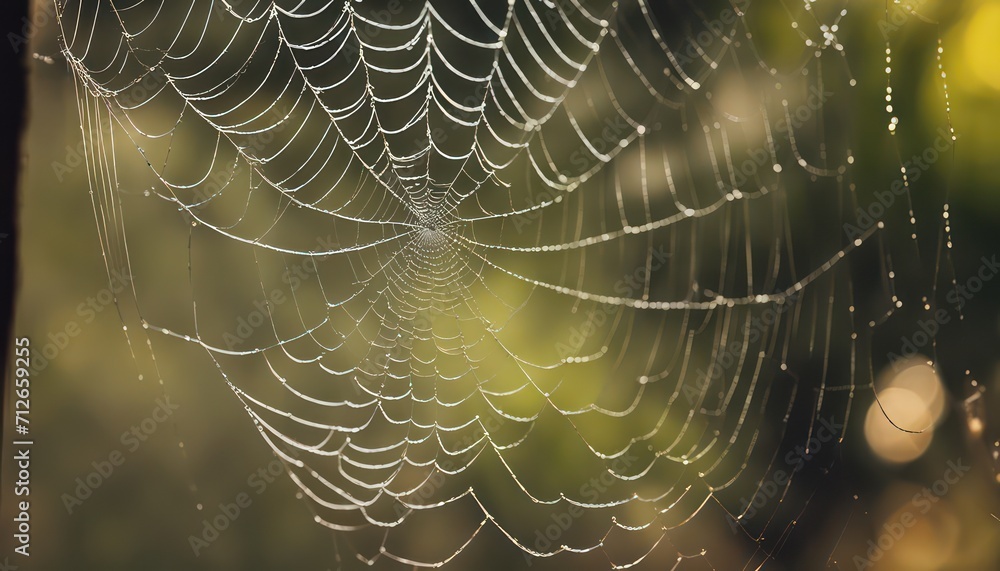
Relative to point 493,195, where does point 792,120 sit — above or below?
above

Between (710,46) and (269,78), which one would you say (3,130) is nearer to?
(269,78)

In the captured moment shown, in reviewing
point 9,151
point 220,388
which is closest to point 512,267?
point 220,388

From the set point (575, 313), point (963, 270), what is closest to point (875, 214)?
point (963, 270)

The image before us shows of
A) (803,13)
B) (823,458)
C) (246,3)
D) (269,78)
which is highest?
(803,13)

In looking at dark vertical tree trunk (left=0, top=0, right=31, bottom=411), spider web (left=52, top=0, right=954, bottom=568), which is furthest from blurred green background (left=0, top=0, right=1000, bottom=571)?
dark vertical tree trunk (left=0, top=0, right=31, bottom=411)

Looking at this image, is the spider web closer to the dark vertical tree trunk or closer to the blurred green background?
the blurred green background

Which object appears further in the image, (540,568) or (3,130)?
(540,568)
